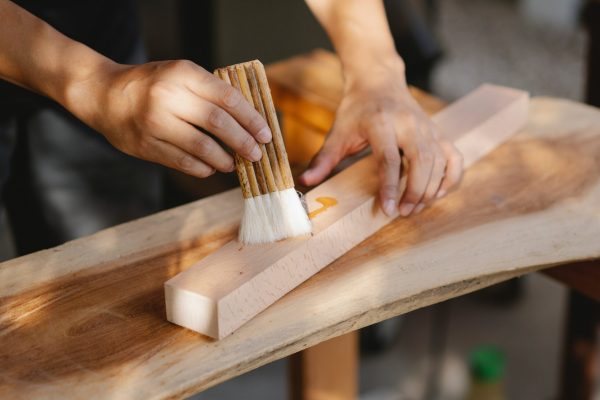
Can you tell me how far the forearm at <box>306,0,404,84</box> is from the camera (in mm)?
1143

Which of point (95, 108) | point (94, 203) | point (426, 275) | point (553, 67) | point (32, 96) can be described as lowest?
point (553, 67)

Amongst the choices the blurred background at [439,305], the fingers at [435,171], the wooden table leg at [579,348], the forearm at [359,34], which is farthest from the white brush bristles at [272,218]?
the blurred background at [439,305]

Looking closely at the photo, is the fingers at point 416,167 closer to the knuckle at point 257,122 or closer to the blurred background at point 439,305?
A: the knuckle at point 257,122

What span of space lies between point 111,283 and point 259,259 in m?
0.18

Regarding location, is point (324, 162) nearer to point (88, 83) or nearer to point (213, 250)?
point (213, 250)

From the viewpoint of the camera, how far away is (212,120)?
81 centimetres

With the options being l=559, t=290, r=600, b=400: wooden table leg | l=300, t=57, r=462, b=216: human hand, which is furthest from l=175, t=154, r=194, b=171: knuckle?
l=559, t=290, r=600, b=400: wooden table leg

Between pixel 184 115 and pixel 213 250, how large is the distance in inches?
8.1

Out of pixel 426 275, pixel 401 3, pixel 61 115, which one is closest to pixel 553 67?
pixel 401 3

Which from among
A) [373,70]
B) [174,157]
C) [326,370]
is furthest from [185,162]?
[326,370]

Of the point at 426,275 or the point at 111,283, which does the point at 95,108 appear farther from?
the point at 426,275

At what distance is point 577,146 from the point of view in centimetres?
122

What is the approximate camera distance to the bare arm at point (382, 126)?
40.0 inches

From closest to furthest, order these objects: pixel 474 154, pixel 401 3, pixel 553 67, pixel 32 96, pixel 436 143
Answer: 1. pixel 436 143
2. pixel 474 154
3. pixel 32 96
4. pixel 401 3
5. pixel 553 67
